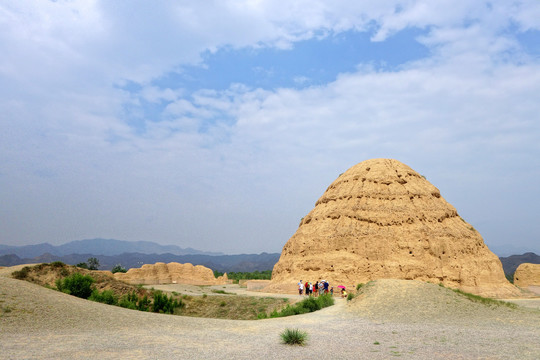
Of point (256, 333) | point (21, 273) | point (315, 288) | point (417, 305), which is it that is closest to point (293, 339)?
point (256, 333)

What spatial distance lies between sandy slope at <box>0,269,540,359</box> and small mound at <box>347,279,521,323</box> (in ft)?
0.28

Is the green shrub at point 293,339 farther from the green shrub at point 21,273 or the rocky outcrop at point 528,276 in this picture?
the rocky outcrop at point 528,276

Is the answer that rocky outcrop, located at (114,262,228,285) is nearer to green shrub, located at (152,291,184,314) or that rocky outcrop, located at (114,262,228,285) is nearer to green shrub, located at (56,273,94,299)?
green shrub, located at (152,291,184,314)

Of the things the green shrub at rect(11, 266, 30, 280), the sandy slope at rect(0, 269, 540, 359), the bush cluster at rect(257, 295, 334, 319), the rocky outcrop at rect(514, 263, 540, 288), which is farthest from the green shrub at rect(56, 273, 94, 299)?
the rocky outcrop at rect(514, 263, 540, 288)

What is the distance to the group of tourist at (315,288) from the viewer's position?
26281 millimetres

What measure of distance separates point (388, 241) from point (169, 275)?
29344 millimetres

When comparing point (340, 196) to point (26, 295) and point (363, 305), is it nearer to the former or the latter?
point (363, 305)

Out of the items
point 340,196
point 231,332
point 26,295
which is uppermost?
point 340,196

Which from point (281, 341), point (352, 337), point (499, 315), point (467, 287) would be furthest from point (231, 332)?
point (467, 287)

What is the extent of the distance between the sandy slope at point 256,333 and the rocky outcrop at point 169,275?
1180 inches

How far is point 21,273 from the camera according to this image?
2558cm

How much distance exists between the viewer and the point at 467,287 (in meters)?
28.2

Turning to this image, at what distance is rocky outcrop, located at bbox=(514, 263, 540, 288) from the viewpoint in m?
38.1

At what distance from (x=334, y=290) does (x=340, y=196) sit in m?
10.1
